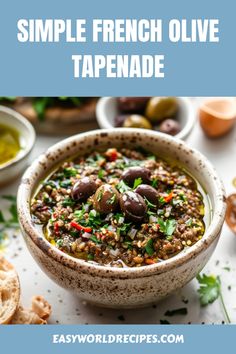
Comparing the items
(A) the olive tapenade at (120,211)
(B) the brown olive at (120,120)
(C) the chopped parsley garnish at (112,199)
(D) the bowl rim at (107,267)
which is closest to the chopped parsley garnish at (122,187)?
(A) the olive tapenade at (120,211)

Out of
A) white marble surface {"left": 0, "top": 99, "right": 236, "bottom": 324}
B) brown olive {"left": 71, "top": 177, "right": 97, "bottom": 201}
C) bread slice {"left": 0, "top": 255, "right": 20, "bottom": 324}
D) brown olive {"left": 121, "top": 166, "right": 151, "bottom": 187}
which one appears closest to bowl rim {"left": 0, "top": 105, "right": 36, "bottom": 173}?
white marble surface {"left": 0, "top": 99, "right": 236, "bottom": 324}

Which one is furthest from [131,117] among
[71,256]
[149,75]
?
[71,256]

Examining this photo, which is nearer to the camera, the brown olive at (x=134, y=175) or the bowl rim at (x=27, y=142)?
the brown olive at (x=134, y=175)

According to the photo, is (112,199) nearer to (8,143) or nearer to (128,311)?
(128,311)

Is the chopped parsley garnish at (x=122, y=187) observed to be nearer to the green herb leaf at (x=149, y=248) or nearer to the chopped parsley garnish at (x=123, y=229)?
the chopped parsley garnish at (x=123, y=229)

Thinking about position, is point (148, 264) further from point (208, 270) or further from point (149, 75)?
point (149, 75)

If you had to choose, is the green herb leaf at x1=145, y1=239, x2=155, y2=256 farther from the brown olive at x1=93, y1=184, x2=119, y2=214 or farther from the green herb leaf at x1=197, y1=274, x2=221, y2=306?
the green herb leaf at x1=197, y1=274, x2=221, y2=306

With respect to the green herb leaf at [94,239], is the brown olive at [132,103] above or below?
above
